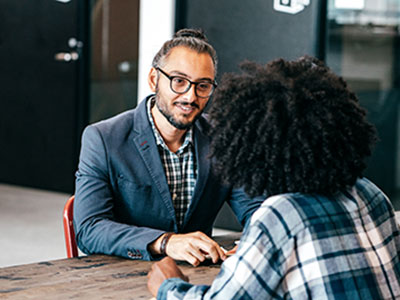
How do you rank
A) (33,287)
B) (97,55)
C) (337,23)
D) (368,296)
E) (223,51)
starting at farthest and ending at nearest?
(97,55)
(223,51)
(337,23)
(33,287)
(368,296)

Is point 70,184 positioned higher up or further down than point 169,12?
further down

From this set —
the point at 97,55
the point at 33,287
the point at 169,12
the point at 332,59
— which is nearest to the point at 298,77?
the point at 33,287

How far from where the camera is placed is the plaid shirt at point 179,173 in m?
2.09

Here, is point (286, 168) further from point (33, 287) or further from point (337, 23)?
point (337, 23)

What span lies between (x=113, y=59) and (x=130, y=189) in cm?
362

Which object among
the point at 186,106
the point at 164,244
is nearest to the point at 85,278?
the point at 164,244

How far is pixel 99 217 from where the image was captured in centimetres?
188

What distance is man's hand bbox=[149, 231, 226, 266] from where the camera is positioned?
5.46ft

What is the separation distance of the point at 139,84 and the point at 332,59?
1.41m

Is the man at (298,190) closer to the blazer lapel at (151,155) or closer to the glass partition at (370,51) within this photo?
the blazer lapel at (151,155)

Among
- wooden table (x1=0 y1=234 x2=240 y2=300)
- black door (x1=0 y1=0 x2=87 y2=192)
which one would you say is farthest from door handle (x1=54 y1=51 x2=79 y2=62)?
wooden table (x1=0 y1=234 x2=240 y2=300)

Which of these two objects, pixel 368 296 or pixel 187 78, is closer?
pixel 368 296

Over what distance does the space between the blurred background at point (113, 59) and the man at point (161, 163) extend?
2.15 meters

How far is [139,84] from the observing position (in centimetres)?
489
